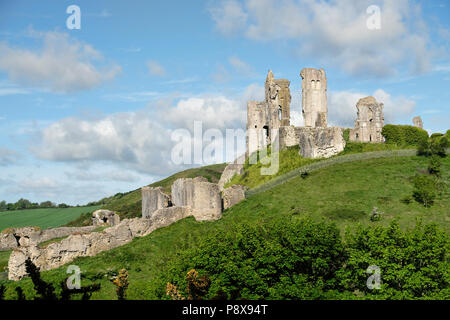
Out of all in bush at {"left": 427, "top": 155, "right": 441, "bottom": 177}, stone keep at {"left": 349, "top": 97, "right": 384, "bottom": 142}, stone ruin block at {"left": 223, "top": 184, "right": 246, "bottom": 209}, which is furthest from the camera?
stone keep at {"left": 349, "top": 97, "right": 384, "bottom": 142}

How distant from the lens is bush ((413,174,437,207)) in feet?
124

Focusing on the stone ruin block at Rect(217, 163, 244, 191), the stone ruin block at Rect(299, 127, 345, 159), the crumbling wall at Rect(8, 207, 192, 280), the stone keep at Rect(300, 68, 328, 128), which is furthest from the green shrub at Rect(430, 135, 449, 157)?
the crumbling wall at Rect(8, 207, 192, 280)

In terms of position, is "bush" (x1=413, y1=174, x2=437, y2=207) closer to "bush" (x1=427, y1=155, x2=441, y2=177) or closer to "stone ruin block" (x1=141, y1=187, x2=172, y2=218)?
"bush" (x1=427, y1=155, x2=441, y2=177)

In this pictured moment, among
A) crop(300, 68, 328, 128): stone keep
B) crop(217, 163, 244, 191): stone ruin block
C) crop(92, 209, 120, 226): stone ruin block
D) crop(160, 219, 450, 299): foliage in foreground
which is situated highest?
crop(300, 68, 328, 128): stone keep

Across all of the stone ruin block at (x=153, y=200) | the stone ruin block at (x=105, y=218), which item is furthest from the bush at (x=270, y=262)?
the stone ruin block at (x=105, y=218)

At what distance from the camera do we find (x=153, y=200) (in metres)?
47.4

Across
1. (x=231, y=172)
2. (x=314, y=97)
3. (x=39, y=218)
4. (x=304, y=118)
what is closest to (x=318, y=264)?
(x=231, y=172)

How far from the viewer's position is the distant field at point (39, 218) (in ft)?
246

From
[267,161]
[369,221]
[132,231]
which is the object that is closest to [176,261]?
[132,231]

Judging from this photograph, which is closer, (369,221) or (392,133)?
(369,221)

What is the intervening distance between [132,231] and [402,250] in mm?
22765

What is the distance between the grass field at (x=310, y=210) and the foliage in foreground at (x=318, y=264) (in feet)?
13.2
